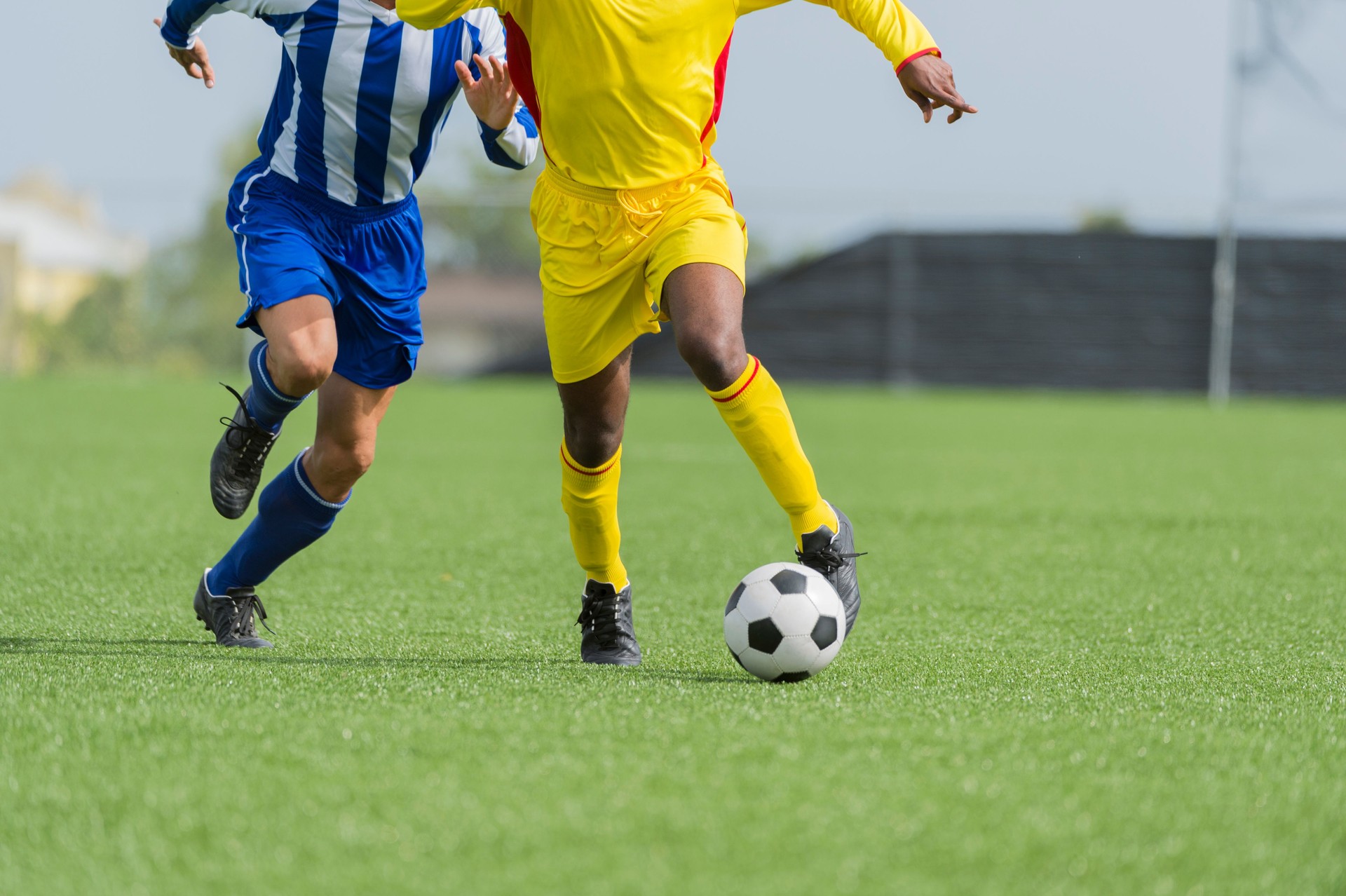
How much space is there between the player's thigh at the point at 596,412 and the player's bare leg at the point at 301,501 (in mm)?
540

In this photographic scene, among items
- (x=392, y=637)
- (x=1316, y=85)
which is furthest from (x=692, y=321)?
(x=1316, y=85)

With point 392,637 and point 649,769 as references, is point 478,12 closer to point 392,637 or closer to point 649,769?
point 392,637

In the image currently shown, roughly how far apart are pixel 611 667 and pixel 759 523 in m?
3.35

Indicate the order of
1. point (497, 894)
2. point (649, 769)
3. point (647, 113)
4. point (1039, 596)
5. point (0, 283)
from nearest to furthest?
point (497, 894) → point (649, 769) → point (647, 113) → point (1039, 596) → point (0, 283)

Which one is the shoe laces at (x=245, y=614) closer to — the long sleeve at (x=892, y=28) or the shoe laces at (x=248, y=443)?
the shoe laces at (x=248, y=443)

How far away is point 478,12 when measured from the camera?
12.5ft

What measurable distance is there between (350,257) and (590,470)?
873 millimetres

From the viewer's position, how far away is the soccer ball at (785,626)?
2.97m

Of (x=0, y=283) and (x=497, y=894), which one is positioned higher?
(x=497, y=894)

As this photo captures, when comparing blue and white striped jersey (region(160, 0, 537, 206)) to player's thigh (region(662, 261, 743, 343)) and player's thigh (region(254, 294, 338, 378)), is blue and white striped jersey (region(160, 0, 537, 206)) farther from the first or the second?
player's thigh (region(662, 261, 743, 343))

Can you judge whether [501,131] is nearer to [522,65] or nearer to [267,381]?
[522,65]

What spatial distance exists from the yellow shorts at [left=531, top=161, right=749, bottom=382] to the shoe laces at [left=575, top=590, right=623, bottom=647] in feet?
1.83

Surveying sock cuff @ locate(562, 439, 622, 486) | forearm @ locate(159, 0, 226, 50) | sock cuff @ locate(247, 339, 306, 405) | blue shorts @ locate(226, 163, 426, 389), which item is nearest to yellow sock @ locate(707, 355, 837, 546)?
sock cuff @ locate(562, 439, 622, 486)

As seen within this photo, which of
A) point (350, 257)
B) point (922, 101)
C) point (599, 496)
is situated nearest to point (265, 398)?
point (350, 257)
